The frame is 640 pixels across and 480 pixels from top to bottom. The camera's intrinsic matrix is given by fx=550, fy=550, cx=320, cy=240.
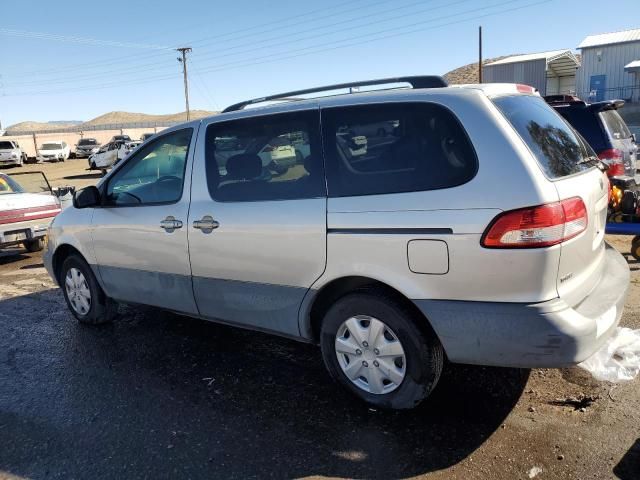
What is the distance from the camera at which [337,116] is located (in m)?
3.39

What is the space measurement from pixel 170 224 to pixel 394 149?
1.86 meters

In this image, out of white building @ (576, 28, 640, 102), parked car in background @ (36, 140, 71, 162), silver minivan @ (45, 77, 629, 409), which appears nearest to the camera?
silver minivan @ (45, 77, 629, 409)

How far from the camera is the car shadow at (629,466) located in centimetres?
265

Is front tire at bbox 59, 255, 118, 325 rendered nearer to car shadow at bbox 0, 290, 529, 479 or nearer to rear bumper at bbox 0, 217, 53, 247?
car shadow at bbox 0, 290, 529, 479

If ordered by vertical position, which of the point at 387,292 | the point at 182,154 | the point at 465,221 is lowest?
the point at 387,292

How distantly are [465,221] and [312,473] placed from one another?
1510mm

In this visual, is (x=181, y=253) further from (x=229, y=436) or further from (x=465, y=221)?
(x=465, y=221)

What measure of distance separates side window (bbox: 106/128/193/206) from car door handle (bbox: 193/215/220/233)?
13.4 inches

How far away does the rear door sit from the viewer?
11.2 feet

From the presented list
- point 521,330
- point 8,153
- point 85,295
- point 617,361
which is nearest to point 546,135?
point 521,330

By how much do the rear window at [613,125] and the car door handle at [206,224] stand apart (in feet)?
20.2

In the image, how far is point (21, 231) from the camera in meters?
8.60

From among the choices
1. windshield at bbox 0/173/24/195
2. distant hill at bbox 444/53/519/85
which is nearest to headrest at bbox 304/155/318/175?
windshield at bbox 0/173/24/195

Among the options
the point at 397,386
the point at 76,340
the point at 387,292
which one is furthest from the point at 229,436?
the point at 76,340
